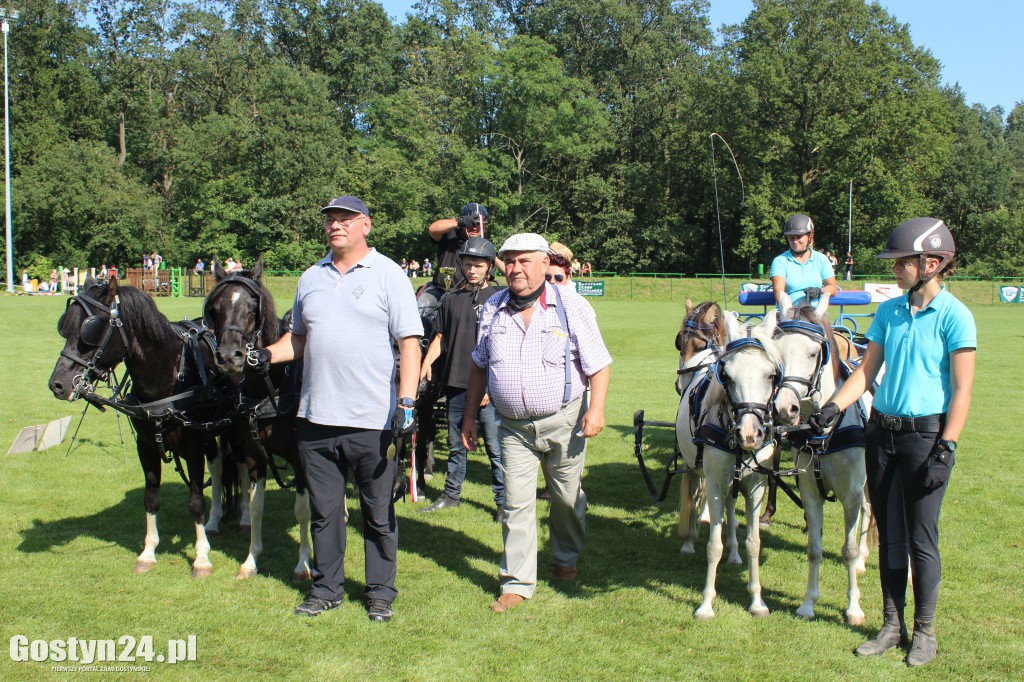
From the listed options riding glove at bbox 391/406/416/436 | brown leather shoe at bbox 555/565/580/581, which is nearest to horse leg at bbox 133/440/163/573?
riding glove at bbox 391/406/416/436

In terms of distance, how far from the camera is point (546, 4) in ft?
220

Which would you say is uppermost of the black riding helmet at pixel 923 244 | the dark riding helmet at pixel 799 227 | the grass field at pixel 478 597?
the dark riding helmet at pixel 799 227

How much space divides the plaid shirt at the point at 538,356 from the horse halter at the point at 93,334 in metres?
2.52

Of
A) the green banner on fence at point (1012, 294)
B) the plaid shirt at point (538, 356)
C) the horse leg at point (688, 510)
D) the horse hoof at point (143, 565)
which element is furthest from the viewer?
the green banner on fence at point (1012, 294)

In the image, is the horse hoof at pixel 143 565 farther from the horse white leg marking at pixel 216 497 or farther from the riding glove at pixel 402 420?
the riding glove at pixel 402 420

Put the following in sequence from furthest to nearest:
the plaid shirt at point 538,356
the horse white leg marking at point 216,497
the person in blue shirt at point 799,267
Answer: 1. the person in blue shirt at point 799,267
2. the horse white leg marking at point 216,497
3. the plaid shirt at point 538,356

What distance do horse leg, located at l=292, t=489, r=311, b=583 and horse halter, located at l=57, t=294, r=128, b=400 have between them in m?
1.57

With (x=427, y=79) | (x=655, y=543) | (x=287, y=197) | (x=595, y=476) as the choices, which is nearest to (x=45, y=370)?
(x=595, y=476)

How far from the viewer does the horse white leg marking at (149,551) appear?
6320 millimetres

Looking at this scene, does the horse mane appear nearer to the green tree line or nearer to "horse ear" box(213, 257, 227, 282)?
"horse ear" box(213, 257, 227, 282)

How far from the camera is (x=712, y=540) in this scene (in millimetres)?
5590

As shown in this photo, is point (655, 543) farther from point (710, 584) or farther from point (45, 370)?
point (45, 370)

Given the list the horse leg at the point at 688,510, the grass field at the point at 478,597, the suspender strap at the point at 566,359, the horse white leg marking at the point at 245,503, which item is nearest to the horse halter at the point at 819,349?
the suspender strap at the point at 566,359

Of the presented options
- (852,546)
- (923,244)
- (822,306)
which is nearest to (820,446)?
(852,546)
